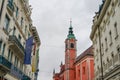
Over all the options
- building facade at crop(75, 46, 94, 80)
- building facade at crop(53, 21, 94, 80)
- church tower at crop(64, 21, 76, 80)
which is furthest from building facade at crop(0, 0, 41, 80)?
church tower at crop(64, 21, 76, 80)

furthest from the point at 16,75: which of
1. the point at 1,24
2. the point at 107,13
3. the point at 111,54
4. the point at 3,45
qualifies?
the point at 107,13

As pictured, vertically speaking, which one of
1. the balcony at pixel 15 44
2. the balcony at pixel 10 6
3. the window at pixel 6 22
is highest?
the balcony at pixel 10 6

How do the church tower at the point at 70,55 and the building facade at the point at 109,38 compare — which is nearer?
the building facade at the point at 109,38

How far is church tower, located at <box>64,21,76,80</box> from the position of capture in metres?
80.6

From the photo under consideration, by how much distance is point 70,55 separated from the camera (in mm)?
84625

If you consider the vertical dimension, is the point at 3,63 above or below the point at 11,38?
below

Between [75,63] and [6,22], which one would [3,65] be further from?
[75,63]

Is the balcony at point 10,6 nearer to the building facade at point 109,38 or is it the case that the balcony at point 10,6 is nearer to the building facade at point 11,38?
the building facade at point 11,38

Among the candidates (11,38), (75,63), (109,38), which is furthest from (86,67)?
(11,38)

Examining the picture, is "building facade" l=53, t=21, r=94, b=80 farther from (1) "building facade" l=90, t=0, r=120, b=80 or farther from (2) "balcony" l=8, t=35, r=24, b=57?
(2) "balcony" l=8, t=35, r=24, b=57

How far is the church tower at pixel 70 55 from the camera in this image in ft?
264

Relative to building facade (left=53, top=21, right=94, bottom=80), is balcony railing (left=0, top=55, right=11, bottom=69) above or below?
below

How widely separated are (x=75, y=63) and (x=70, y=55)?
7.39 metres

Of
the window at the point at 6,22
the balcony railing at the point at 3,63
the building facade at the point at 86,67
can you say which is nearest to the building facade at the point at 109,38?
the balcony railing at the point at 3,63
